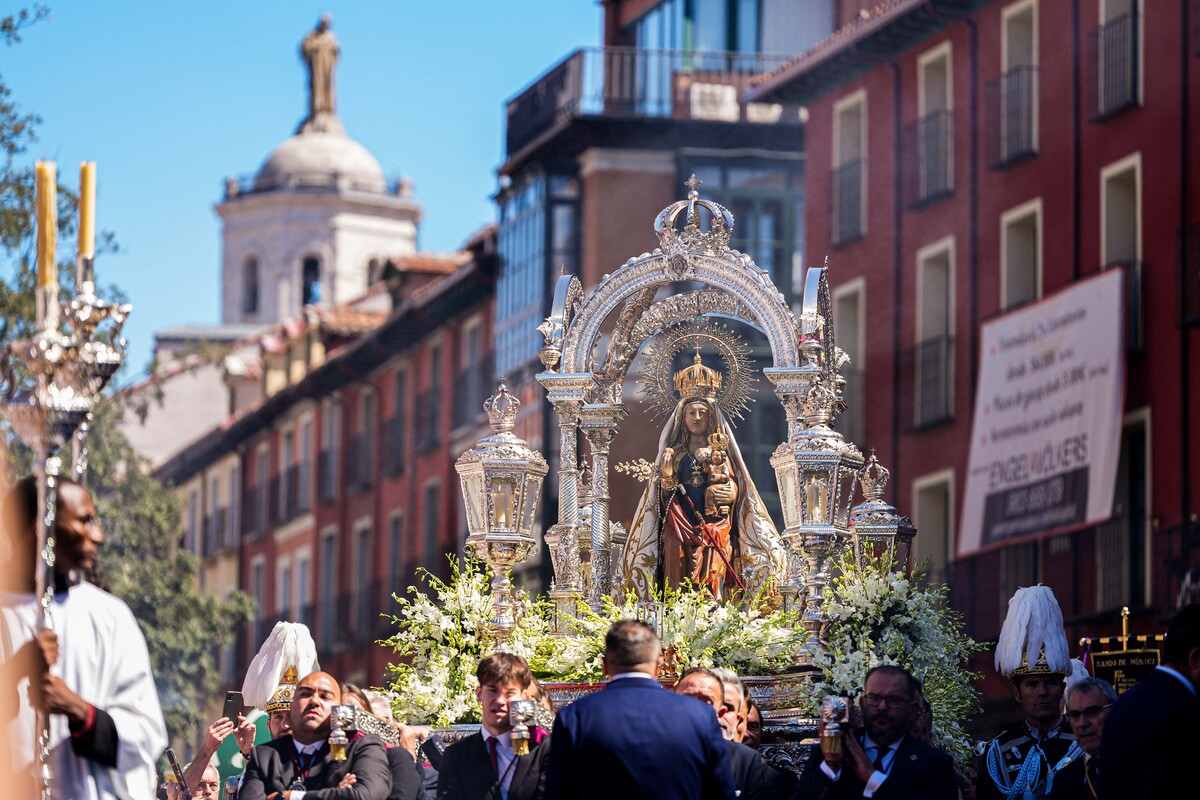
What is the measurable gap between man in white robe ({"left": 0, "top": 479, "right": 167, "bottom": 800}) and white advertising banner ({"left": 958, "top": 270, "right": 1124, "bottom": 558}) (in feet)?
64.9

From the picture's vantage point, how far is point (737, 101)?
38.4 m

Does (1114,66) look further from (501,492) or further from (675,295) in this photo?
(501,492)

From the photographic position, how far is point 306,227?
275 ft

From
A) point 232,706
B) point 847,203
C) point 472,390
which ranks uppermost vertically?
point 847,203

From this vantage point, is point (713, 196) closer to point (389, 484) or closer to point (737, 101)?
point (737, 101)

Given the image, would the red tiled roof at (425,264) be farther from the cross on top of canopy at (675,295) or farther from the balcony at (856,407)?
the cross on top of canopy at (675,295)

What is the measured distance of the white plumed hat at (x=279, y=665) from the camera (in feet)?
47.1

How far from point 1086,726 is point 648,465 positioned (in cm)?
545

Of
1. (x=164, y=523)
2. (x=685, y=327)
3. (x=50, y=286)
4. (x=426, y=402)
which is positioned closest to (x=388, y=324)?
(x=426, y=402)

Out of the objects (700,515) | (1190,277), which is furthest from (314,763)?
(1190,277)

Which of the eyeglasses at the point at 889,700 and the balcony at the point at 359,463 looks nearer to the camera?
the eyeglasses at the point at 889,700

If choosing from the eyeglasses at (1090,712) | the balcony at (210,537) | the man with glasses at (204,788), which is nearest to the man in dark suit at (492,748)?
the eyeglasses at (1090,712)

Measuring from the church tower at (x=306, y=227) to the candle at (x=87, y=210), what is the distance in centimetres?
7331

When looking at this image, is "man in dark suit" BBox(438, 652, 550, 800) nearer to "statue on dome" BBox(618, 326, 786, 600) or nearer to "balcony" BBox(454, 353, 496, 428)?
"statue on dome" BBox(618, 326, 786, 600)
